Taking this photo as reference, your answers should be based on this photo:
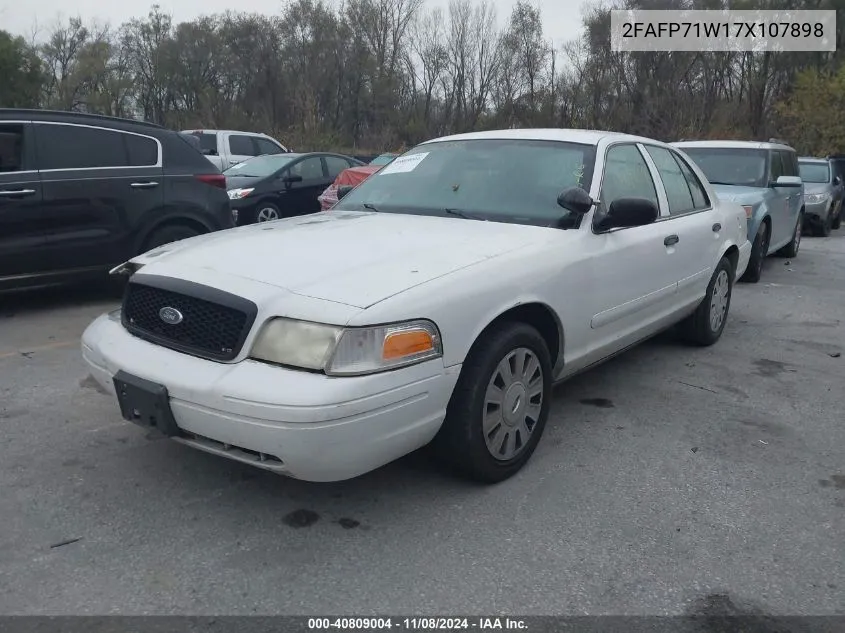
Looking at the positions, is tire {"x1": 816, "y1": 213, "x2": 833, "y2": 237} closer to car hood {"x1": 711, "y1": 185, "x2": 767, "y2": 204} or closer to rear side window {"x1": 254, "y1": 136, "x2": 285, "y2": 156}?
car hood {"x1": 711, "y1": 185, "x2": 767, "y2": 204}

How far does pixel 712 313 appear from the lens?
566 centimetres

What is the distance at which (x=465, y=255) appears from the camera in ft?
10.7

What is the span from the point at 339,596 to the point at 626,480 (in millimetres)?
1537

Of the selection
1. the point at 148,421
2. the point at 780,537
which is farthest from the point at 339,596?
the point at 780,537

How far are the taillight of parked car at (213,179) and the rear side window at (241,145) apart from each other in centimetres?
908

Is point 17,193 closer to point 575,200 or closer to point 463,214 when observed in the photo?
point 463,214

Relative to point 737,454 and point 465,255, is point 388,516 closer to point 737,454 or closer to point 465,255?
point 465,255

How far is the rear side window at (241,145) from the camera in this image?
15758mm

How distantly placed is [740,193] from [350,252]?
6955mm

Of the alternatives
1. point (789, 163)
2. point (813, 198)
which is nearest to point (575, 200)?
point (789, 163)

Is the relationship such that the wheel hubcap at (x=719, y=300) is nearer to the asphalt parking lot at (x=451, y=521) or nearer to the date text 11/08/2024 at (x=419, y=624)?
the asphalt parking lot at (x=451, y=521)

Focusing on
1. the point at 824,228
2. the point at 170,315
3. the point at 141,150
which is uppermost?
the point at 141,150

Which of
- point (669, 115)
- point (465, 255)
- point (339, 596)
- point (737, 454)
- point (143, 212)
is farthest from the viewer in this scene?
point (669, 115)

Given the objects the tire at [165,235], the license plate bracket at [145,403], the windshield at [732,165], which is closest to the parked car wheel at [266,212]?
the tire at [165,235]
